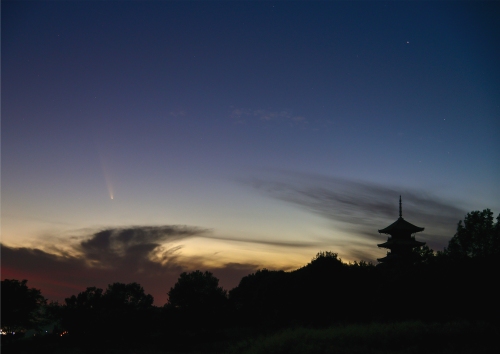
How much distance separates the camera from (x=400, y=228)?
63.0m

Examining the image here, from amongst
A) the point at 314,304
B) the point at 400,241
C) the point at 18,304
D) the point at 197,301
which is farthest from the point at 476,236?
the point at 18,304

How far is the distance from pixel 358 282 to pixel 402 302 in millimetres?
9669

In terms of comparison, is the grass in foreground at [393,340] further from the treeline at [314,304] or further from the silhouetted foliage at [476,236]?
Answer: the silhouetted foliage at [476,236]

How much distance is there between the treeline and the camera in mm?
36000

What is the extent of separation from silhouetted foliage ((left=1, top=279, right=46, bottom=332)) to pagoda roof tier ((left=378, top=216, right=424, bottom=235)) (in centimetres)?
4316

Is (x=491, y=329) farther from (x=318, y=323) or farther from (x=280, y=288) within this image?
(x=280, y=288)

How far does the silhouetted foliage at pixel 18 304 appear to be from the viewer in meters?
41.4

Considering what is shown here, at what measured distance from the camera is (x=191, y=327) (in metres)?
52.6

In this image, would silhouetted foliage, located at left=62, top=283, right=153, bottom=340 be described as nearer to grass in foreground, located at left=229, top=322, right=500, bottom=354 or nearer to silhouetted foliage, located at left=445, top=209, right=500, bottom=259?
grass in foreground, located at left=229, top=322, right=500, bottom=354

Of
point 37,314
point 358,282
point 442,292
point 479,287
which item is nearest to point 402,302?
point 442,292

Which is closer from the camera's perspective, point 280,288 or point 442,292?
point 442,292

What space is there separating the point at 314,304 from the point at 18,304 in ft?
89.7

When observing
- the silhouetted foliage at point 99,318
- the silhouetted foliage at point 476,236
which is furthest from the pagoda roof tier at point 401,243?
the silhouetted foliage at point 99,318

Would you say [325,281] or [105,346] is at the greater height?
[325,281]
